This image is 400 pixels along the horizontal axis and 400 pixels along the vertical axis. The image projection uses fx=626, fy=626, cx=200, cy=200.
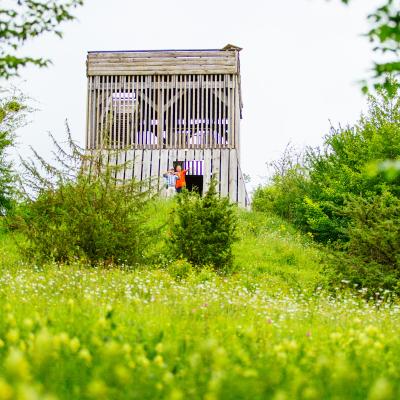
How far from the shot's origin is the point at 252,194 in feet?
126

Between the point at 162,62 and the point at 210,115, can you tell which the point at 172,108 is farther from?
the point at 162,62

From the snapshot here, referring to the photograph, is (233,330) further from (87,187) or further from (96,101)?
(96,101)

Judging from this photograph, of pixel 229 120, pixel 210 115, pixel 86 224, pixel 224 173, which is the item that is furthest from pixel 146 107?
pixel 86 224

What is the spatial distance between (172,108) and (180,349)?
2297cm

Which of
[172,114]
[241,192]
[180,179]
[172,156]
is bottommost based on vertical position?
[241,192]

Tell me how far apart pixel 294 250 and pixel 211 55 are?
35.9 feet

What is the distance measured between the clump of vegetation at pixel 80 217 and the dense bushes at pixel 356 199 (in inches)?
191

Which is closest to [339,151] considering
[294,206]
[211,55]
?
[294,206]

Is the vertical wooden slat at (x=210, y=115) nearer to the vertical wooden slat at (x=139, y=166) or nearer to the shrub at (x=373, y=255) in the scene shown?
the vertical wooden slat at (x=139, y=166)

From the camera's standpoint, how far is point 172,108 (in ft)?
88.9

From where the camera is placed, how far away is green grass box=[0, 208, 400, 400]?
132 inches

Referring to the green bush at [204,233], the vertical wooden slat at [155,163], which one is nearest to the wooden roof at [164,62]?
the vertical wooden slat at [155,163]

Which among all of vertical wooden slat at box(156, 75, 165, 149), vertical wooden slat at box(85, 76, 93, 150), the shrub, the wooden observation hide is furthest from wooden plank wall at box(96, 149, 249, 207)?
the shrub

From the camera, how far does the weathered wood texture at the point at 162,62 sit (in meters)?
26.9
